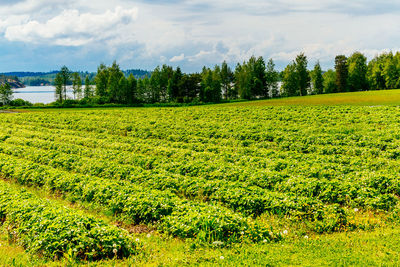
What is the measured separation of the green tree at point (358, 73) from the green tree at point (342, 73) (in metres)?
1.73

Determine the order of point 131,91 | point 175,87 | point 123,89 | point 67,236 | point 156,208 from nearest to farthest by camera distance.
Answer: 1. point 67,236
2. point 156,208
3. point 123,89
4. point 131,91
5. point 175,87

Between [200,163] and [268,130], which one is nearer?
[200,163]

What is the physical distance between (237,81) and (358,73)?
50.1m

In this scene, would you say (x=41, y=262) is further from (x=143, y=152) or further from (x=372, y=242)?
(x=143, y=152)

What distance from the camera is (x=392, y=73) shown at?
10462cm

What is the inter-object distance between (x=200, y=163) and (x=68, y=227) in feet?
30.4

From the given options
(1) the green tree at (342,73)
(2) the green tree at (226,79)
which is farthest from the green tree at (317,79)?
(2) the green tree at (226,79)

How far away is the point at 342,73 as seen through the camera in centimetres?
11706

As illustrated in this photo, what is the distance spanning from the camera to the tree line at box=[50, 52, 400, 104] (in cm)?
10794

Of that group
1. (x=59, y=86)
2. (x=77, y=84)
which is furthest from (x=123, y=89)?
(x=77, y=84)

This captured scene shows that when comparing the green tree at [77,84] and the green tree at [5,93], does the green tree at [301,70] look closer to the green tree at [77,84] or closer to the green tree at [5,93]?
the green tree at [77,84]

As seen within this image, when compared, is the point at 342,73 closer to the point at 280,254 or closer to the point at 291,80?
the point at 291,80

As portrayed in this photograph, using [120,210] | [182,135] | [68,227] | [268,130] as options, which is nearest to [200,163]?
[120,210]

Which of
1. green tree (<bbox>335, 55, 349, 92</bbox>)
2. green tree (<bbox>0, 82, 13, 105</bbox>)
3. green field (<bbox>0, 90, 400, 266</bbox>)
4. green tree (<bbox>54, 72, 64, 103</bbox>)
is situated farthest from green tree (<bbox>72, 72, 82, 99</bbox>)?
green field (<bbox>0, 90, 400, 266</bbox>)
